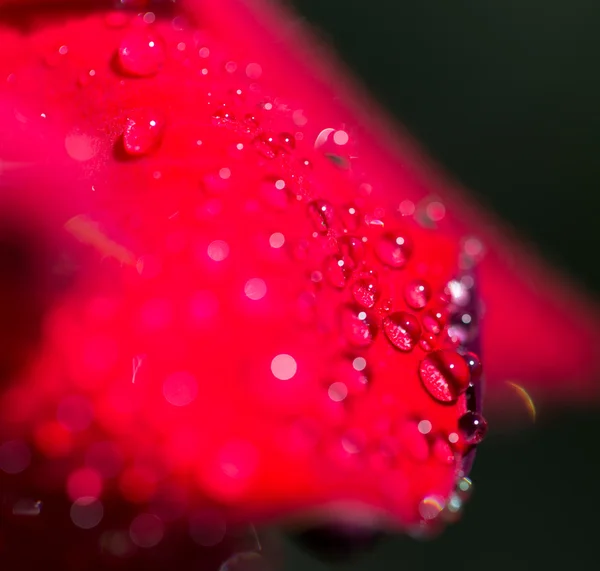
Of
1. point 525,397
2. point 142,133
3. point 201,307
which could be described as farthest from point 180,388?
point 525,397

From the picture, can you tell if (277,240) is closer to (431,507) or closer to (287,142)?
(287,142)

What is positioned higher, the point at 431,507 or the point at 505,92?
the point at 505,92

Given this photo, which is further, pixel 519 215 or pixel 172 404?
pixel 519 215

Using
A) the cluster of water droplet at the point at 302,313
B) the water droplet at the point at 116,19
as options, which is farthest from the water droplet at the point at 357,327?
the water droplet at the point at 116,19

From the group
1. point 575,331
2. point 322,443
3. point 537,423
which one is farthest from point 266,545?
point 575,331

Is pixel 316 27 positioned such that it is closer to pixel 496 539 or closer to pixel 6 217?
pixel 6 217

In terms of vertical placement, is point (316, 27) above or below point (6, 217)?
above

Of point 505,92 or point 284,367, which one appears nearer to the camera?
point 284,367
